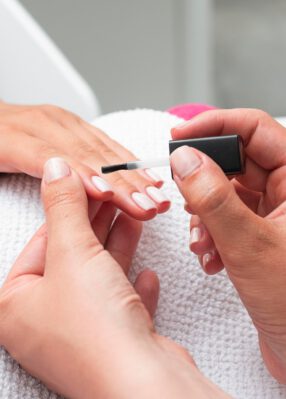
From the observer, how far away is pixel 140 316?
0.47 meters

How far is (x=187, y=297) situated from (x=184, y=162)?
18 cm


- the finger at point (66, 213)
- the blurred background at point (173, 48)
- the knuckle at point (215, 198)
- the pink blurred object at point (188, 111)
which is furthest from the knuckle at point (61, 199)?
the blurred background at point (173, 48)

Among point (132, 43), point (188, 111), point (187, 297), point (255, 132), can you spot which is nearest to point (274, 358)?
point (187, 297)

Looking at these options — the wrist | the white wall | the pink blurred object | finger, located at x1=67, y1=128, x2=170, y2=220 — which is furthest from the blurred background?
the wrist

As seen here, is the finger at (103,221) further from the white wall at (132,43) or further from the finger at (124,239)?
the white wall at (132,43)

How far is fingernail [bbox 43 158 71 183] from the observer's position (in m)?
0.53

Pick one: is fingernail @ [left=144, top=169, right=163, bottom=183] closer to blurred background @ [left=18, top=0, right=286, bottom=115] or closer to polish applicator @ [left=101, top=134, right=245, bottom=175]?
polish applicator @ [left=101, top=134, right=245, bottom=175]

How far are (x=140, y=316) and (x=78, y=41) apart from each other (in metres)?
1.08

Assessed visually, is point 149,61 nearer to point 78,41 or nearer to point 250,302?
point 78,41

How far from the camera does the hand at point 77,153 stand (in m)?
0.59

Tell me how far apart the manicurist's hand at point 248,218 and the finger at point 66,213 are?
0.08 meters

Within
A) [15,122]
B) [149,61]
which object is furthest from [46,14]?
[15,122]

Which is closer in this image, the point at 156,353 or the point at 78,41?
the point at 156,353

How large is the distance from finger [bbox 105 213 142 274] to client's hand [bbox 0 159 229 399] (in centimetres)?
9
